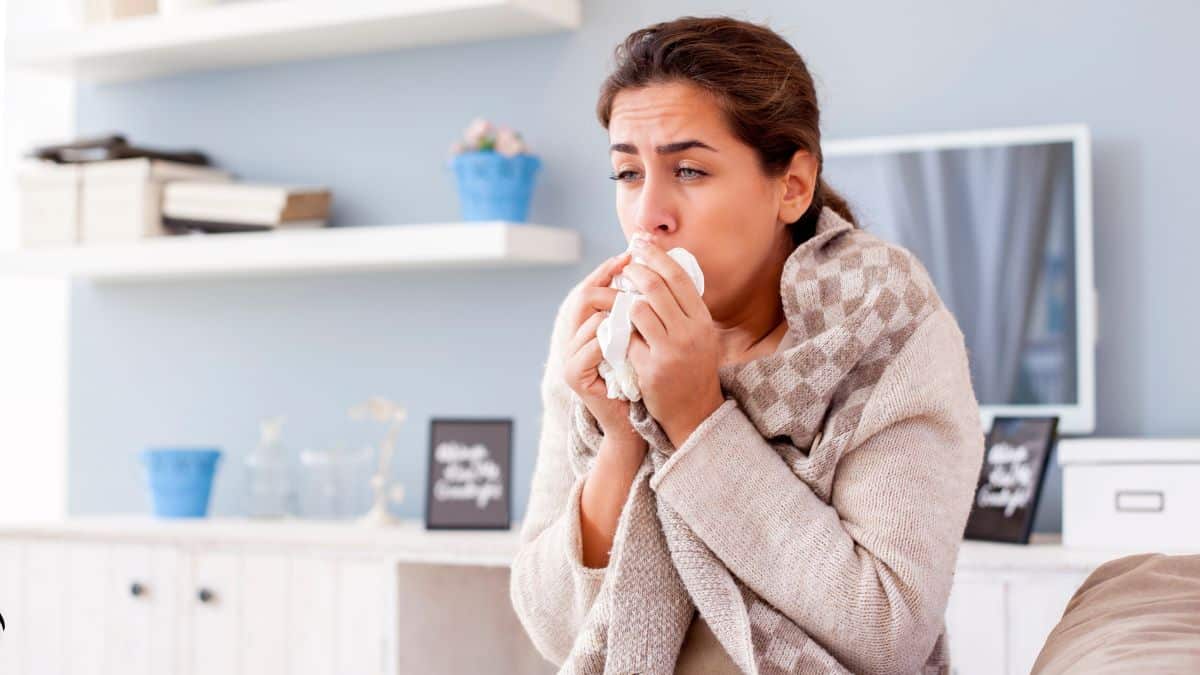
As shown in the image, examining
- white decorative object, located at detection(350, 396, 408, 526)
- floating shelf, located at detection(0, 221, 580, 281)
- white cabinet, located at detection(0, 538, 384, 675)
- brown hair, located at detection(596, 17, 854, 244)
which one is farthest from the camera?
white decorative object, located at detection(350, 396, 408, 526)

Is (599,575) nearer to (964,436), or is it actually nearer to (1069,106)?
(964,436)

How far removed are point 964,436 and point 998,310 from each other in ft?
4.16

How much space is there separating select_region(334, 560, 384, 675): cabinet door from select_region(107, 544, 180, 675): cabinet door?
0.41m

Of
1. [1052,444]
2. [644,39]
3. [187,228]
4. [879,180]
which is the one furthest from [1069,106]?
[187,228]

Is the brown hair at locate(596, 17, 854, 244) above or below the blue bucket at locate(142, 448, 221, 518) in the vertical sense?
above

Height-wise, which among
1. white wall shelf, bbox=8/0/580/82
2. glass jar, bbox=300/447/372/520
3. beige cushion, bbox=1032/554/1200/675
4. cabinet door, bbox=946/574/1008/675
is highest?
white wall shelf, bbox=8/0/580/82

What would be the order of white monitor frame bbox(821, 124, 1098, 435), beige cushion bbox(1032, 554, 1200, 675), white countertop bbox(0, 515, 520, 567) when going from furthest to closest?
white countertop bbox(0, 515, 520, 567)
white monitor frame bbox(821, 124, 1098, 435)
beige cushion bbox(1032, 554, 1200, 675)

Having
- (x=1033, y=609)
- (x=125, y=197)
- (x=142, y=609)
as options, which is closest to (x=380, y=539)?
(x=142, y=609)

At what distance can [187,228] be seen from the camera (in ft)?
10.5

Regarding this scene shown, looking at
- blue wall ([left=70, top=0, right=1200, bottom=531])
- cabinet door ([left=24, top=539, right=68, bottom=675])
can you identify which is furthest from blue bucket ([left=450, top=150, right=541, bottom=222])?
cabinet door ([left=24, top=539, right=68, bottom=675])

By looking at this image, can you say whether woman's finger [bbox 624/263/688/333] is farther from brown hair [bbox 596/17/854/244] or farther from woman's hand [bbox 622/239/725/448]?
brown hair [bbox 596/17/854/244]

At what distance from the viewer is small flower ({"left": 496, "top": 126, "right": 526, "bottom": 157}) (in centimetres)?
288

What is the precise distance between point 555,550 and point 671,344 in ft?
0.90

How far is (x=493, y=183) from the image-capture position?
2.87 meters
